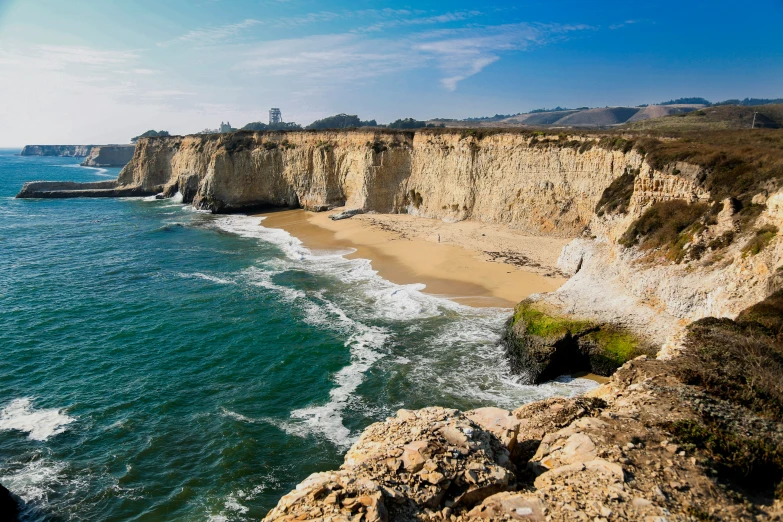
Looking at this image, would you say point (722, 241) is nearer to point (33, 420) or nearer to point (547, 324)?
point (547, 324)

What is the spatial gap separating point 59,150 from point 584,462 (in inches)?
9102

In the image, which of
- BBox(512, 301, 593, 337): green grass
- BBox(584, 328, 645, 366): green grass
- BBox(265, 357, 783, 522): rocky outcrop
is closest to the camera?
BBox(265, 357, 783, 522): rocky outcrop

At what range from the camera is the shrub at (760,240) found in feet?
45.9

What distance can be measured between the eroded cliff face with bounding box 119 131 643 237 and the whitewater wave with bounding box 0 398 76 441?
29674 millimetres

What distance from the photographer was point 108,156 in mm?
130000

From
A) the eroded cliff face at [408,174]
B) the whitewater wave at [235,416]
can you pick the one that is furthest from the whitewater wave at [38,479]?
the eroded cliff face at [408,174]

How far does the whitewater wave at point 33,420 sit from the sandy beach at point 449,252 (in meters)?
16.6

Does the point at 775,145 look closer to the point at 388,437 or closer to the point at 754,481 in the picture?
the point at 754,481

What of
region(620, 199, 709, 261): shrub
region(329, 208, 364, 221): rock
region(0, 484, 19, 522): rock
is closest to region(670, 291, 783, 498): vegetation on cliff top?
region(620, 199, 709, 261): shrub

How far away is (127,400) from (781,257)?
20.8 metres

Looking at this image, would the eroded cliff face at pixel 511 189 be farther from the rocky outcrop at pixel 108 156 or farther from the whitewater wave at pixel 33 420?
the rocky outcrop at pixel 108 156

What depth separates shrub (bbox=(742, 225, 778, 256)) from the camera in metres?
14.0

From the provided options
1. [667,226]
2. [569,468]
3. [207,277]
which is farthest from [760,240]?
[207,277]

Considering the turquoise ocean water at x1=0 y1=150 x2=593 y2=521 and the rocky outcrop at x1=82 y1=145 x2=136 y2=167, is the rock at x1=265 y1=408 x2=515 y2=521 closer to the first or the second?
the turquoise ocean water at x1=0 y1=150 x2=593 y2=521
